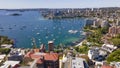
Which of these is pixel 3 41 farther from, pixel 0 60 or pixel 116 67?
pixel 116 67

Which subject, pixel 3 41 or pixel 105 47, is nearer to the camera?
pixel 105 47

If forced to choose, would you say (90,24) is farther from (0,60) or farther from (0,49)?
(0,60)

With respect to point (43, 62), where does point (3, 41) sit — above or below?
below

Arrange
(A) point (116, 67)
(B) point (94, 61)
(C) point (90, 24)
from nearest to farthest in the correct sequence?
(A) point (116, 67)
(B) point (94, 61)
(C) point (90, 24)

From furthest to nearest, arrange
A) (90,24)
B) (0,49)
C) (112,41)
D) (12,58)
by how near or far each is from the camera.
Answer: (90,24) < (112,41) < (0,49) < (12,58)

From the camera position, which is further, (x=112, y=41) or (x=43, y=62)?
(x=112, y=41)

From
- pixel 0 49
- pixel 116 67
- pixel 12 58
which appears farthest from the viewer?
pixel 0 49

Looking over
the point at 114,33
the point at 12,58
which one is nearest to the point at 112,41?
the point at 114,33

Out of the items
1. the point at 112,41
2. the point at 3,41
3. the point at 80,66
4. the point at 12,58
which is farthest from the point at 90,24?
the point at 80,66

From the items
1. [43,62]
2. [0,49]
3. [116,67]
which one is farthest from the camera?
[0,49]
